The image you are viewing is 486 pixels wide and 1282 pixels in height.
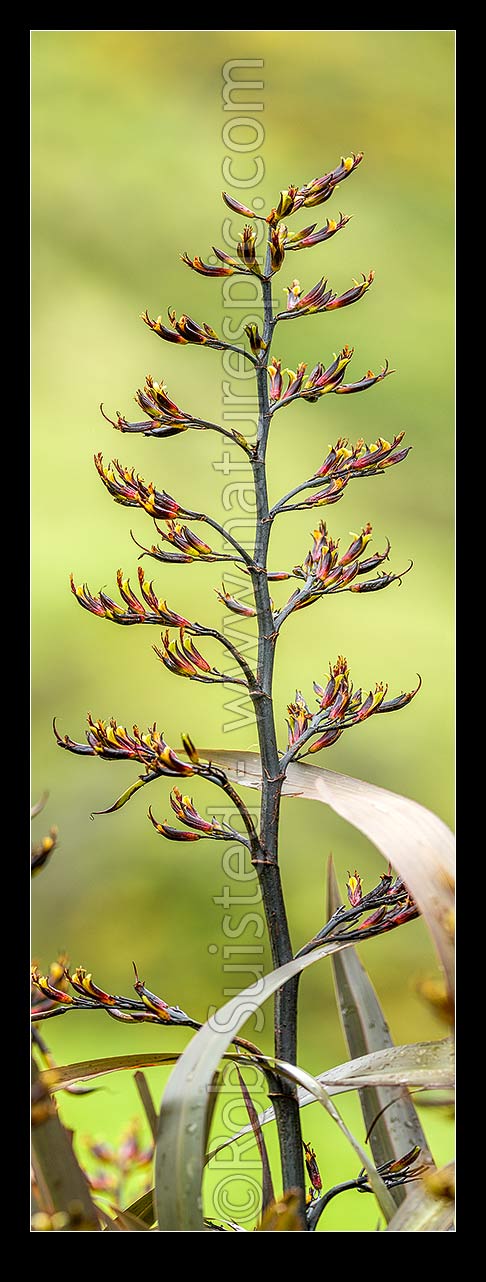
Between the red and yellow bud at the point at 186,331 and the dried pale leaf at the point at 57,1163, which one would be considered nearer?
the dried pale leaf at the point at 57,1163

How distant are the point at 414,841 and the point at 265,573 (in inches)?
13.6

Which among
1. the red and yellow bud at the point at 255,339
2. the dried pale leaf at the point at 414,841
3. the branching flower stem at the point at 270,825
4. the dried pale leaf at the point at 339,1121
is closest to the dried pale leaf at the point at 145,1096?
the branching flower stem at the point at 270,825

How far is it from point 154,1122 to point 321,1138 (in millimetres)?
1241

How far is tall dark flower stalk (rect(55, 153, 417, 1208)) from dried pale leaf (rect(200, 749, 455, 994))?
97 millimetres

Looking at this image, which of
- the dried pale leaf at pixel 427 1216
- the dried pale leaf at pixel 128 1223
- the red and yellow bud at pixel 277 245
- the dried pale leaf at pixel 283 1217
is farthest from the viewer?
the red and yellow bud at pixel 277 245

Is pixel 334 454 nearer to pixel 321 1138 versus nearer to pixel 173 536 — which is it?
pixel 173 536

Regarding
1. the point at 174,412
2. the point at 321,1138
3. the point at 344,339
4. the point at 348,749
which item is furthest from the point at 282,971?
the point at 344,339

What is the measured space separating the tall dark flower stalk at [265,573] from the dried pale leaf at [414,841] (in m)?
0.10

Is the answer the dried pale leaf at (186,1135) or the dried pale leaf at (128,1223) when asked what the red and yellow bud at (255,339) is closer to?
the dried pale leaf at (186,1135)

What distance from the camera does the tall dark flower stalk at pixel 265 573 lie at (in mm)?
1089

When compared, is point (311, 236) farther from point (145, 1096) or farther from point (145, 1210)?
point (145, 1210)

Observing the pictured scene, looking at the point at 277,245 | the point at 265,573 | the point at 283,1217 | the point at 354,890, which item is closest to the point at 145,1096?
the point at 354,890

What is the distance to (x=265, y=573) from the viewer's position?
113cm

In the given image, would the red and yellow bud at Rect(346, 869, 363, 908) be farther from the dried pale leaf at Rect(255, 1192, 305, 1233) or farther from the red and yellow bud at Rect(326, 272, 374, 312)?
the red and yellow bud at Rect(326, 272, 374, 312)
